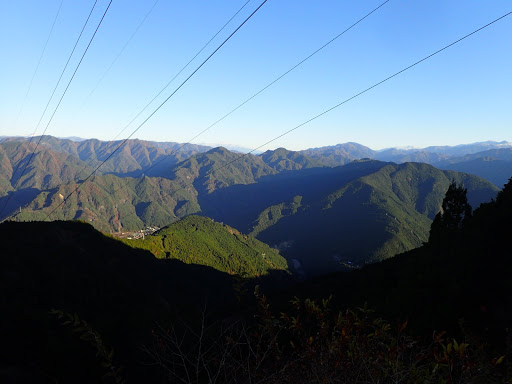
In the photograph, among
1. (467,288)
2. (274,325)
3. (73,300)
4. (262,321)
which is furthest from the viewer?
(73,300)

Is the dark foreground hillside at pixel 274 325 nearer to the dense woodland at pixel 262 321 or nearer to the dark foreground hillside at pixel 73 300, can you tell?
the dense woodland at pixel 262 321

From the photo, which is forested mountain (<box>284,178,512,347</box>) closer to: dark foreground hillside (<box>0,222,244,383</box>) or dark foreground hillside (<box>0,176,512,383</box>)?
dark foreground hillside (<box>0,176,512,383</box>)

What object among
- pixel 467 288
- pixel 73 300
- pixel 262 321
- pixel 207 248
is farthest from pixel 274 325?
pixel 207 248

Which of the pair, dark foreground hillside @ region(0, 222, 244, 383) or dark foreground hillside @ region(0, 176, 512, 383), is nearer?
dark foreground hillside @ region(0, 176, 512, 383)

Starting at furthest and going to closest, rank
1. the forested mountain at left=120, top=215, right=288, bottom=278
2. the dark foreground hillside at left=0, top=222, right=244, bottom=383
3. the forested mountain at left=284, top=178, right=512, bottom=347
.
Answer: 1. the forested mountain at left=120, top=215, right=288, bottom=278
2. the dark foreground hillside at left=0, top=222, right=244, bottom=383
3. the forested mountain at left=284, top=178, right=512, bottom=347

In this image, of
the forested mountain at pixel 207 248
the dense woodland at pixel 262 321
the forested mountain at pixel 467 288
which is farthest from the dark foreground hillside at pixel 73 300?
the forested mountain at pixel 207 248

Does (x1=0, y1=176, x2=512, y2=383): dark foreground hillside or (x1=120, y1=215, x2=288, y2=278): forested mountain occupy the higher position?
(x1=0, y1=176, x2=512, y2=383): dark foreground hillside

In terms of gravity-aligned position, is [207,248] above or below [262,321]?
below

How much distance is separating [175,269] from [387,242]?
515 feet

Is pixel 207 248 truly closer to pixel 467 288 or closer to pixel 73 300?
pixel 73 300

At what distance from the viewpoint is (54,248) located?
59.1m

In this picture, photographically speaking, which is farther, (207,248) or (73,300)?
(207,248)

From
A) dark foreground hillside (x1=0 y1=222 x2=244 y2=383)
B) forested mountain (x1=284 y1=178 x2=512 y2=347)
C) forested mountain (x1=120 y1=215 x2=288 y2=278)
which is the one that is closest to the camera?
forested mountain (x1=284 y1=178 x2=512 y2=347)

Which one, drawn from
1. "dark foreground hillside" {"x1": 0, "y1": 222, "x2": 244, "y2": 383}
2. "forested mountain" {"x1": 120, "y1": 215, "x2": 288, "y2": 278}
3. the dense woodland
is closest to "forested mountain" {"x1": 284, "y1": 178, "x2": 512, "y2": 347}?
the dense woodland
